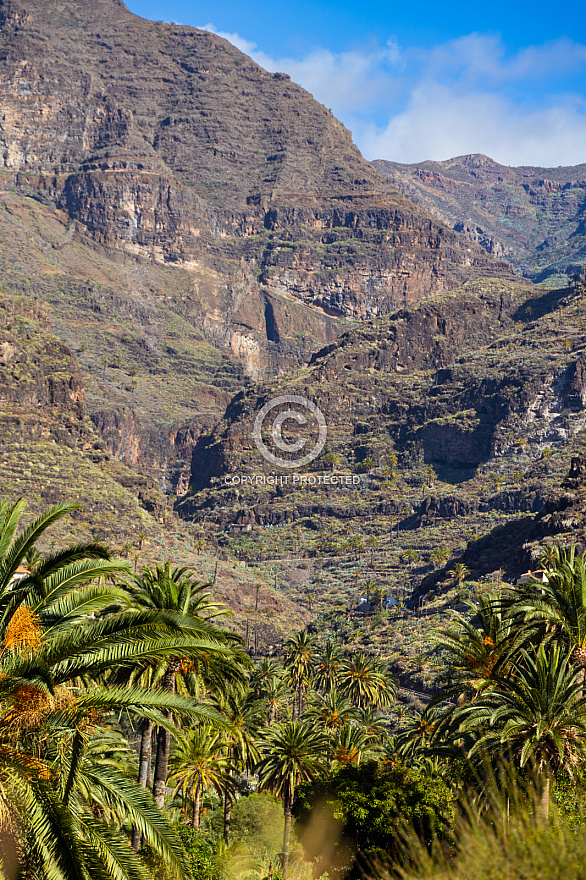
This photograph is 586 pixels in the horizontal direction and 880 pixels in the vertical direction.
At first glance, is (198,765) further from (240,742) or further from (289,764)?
(289,764)

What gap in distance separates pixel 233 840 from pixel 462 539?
469 feet

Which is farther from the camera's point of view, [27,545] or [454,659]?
[454,659]

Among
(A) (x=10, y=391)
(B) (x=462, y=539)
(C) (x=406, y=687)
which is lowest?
(C) (x=406, y=687)

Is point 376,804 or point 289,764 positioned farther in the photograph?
point 289,764

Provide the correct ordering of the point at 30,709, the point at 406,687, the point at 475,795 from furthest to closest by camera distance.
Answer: the point at 406,687, the point at 475,795, the point at 30,709

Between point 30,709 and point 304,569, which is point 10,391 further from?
point 30,709

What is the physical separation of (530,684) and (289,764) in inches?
869

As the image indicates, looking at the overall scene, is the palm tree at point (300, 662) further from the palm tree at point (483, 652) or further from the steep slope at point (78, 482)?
the steep slope at point (78, 482)

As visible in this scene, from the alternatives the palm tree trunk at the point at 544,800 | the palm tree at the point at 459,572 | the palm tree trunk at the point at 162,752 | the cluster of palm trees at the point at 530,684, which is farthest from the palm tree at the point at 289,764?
the palm tree at the point at 459,572

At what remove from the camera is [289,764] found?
4741cm

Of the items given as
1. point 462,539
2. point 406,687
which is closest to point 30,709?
point 406,687

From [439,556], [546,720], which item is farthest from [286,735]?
[439,556]

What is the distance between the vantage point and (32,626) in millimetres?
16484

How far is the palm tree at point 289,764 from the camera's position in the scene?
155 feet
